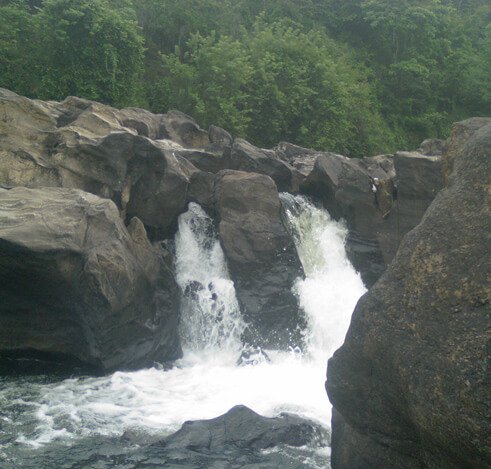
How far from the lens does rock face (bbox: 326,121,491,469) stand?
166 inches

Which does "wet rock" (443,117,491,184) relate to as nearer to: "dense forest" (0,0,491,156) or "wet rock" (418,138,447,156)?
"wet rock" (418,138,447,156)

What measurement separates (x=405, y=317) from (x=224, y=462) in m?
3.21

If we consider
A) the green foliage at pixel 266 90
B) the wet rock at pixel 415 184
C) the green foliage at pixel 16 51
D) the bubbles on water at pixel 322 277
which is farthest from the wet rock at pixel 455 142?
the green foliage at pixel 16 51

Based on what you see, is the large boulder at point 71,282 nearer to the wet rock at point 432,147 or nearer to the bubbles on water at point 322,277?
the bubbles on water at point 322,277

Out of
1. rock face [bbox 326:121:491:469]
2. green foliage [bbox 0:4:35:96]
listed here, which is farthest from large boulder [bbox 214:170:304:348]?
green foliage [bbox 0:4:35:96]

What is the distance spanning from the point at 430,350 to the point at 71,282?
672 cm

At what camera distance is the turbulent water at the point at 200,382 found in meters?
7.58

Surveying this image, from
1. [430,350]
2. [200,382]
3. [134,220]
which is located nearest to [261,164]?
[134,220]

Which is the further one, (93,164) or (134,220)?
(93,164)

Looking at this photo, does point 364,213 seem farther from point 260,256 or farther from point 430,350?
point 430,350

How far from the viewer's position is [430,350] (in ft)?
14.9

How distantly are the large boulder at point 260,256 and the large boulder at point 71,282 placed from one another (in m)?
2.24

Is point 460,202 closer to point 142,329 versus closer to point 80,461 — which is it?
point 80,461

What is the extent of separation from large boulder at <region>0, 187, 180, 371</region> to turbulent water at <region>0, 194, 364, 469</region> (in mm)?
532
